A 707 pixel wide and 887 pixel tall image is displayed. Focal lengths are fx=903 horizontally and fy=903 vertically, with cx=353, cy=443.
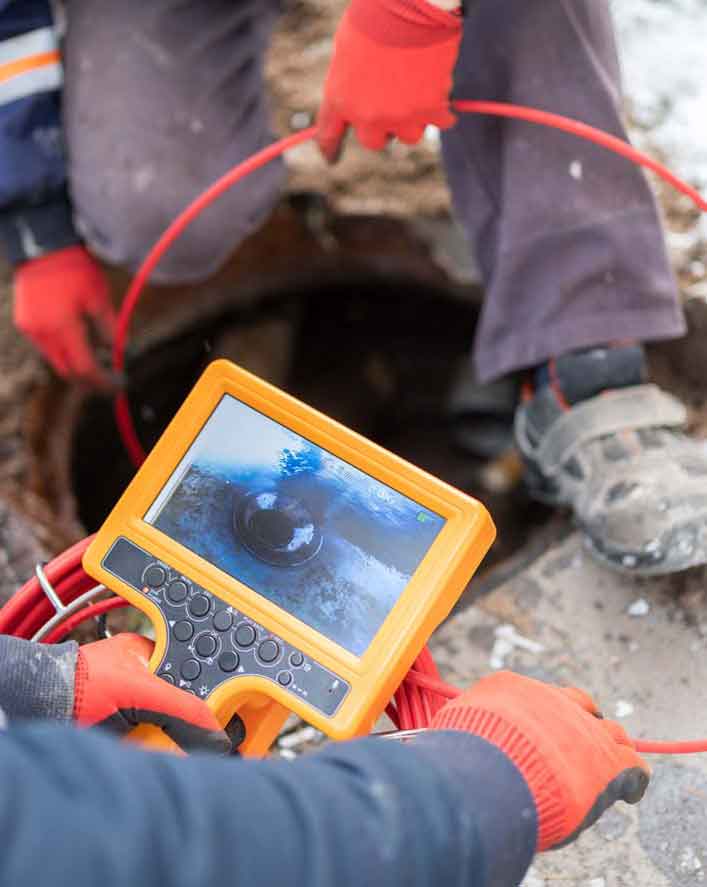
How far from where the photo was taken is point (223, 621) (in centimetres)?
78

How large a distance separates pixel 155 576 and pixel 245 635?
0.33 feet

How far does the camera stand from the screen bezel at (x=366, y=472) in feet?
2.43

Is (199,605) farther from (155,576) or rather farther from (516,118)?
(516,118)

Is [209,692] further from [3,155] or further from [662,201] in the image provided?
[662,201]

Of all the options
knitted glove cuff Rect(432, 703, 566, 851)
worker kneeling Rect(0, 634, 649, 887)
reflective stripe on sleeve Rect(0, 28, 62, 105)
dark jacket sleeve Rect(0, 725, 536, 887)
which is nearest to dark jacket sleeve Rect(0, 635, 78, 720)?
worker kneeling Rect(0, 634, 649, 887)

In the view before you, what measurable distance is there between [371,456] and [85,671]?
29 centimetres

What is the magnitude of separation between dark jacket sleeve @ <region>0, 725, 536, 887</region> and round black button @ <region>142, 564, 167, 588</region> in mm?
268

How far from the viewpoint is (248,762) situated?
1.78ft

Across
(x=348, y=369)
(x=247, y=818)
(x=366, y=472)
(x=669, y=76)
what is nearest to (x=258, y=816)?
(x=247, y=818)

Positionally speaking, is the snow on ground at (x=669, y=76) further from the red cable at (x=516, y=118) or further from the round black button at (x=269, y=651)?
the round black button at (x=269, y=651)

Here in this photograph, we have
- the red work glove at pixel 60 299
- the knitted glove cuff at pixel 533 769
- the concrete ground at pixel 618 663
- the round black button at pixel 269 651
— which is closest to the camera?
the knitted glove cuff at pixel 533 769

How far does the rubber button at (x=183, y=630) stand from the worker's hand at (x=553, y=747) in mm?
226

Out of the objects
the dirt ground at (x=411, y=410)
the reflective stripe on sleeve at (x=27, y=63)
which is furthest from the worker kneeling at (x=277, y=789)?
the reflective stripe on sleeve at (x=27, y=63)

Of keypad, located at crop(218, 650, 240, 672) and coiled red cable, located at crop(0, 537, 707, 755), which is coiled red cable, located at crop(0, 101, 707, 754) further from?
keypad, located at crop(218, 650, 240, 672)
